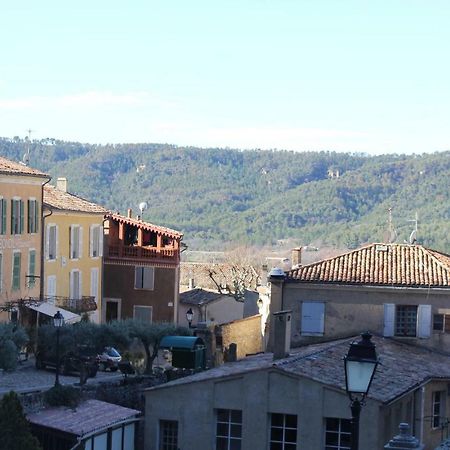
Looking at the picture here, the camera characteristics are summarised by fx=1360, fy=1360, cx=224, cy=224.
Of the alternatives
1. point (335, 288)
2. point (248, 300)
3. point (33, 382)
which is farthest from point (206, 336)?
point (248, 300)

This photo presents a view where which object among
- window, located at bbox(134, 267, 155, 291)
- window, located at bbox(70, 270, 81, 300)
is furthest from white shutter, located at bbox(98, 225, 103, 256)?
window, located at bbox(70, 270, 81, 300)

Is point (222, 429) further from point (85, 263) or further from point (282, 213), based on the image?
point (282, 213)

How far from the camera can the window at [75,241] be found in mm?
58822

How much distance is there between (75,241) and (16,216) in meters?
8.66

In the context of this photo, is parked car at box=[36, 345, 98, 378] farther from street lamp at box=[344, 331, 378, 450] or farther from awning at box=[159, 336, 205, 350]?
street lamp at box=[344, 331, 378, 450]

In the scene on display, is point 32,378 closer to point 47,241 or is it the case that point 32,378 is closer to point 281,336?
point 281,336

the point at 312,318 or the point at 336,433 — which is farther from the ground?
the point at 312,318

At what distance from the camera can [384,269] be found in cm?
Answer: 4447

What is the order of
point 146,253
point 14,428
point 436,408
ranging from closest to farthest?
point 14,428, point 436,408, point 146,253

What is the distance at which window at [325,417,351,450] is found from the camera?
32.1 m

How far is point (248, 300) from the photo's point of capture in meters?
61.4

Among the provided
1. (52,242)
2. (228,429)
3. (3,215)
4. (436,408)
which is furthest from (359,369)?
(52,242)

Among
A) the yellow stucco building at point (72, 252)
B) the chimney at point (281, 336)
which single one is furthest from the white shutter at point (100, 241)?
the chimney at point (281, 336)

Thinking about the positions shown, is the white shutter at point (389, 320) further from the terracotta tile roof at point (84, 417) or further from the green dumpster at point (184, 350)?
the terracotta tile roof at point (84, 417)
